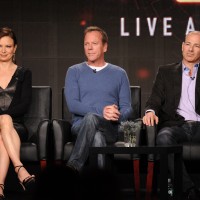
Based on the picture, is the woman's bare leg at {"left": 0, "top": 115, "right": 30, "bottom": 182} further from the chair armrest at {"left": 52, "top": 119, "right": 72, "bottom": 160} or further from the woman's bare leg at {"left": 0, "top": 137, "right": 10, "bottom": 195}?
the chair armrest at {"left": 52, "top": 119, "right": 72, "bottom": 160}

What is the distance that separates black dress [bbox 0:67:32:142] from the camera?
4227mm

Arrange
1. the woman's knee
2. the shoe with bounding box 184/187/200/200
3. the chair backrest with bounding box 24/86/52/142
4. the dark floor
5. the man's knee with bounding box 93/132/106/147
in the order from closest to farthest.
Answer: the shoe with bounding box 184/187/200/200 → the man's knee with bounding box 93/132/106/147 → the woman's knee → the dark floor → the chair backrest with bounding box 24/86/52/142

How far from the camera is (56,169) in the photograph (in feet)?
2.96

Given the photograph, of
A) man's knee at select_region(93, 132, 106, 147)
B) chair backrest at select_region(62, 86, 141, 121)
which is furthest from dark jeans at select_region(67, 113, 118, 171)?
chair backrest at select_region(62, 86, 141, 121)

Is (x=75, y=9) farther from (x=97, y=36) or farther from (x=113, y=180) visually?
(x=113, y=180)

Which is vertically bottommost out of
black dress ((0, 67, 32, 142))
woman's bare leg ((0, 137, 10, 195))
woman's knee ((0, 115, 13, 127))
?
woman's bare leg ((0, 137, 10, 195))

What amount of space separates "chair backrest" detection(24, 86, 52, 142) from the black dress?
0.15m

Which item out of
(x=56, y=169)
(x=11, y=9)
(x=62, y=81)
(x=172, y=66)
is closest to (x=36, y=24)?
(x=11, y=9)

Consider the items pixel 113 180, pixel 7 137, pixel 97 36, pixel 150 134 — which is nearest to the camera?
pixel 113 180

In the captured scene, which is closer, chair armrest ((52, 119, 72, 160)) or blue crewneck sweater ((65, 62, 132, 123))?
chair armrest ((52, 119, 72, 160))

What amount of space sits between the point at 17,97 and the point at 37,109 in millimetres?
291

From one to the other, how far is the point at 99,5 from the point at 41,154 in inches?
86.1

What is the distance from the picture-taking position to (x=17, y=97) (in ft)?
14.1

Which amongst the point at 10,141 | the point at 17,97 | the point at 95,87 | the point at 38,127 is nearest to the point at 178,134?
the point at 95,87
